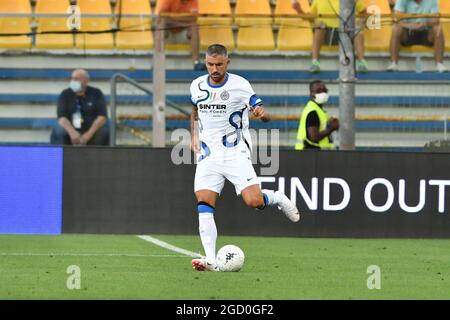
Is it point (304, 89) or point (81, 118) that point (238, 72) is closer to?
point (304, 89)

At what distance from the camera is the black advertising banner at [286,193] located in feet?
54.5

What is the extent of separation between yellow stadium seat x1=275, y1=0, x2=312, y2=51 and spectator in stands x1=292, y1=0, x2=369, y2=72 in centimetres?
13

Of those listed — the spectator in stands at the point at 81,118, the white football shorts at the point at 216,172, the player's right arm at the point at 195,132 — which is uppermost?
the spectator in stands at the point at 81,118

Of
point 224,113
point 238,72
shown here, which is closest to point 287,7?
point 238,72

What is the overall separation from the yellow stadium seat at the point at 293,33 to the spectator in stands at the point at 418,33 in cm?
130

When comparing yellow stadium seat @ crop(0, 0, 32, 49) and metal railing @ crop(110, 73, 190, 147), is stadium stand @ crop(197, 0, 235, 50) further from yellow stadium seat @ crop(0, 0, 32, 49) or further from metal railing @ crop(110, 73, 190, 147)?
yellow stadium seat @ crop(0, 0, 32, 49)

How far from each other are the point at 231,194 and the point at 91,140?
2112 mm

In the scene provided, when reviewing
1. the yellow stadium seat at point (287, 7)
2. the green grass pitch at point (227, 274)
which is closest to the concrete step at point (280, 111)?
the green grass pitch at point (227, 274)

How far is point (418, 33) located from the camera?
18.4 m

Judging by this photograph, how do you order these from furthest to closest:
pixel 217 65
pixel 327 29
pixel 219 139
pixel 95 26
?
pixel 327 29, pixel 95 26, pixel 219 139, pixel 217 65

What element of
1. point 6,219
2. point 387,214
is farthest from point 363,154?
point 6,219

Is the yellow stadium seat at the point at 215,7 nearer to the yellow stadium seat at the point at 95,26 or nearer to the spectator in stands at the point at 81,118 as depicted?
the yellow stadium seat at the point at 95,26

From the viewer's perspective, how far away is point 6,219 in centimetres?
1645
